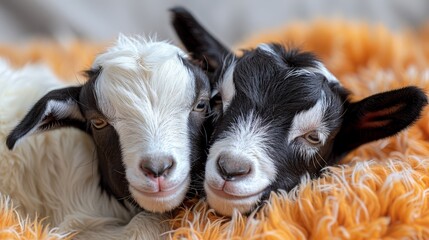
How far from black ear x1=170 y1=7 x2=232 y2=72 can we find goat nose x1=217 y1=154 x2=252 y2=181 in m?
0.42

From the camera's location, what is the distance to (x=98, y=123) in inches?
51.8

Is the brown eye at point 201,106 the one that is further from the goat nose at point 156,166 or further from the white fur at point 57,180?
the white fur at point 57,180

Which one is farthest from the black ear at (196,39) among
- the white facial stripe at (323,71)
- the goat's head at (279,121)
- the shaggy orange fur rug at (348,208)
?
the shaggy orange fur rug at (348,208)

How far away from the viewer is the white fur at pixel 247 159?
3.86 feet

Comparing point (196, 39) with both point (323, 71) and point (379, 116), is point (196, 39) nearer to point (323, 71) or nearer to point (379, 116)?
point (323, 71)

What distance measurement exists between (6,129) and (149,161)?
50cm

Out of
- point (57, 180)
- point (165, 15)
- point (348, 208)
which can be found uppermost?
point (165, 15)

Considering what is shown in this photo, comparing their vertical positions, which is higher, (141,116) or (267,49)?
(267,49)

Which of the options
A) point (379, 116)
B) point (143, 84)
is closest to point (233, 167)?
point (143, 84)

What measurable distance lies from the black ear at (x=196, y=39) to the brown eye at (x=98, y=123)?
0.33 meters

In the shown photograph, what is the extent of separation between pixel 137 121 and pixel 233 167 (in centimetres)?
22

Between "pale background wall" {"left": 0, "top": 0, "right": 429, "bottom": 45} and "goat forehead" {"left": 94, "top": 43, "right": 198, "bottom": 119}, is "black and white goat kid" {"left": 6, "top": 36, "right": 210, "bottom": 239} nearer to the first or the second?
"goat forehead" {"left": 94, "top": 43, "right": 198, "bottom": 119}

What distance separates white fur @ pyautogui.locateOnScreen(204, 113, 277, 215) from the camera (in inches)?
46.3

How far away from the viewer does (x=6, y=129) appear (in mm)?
1496
